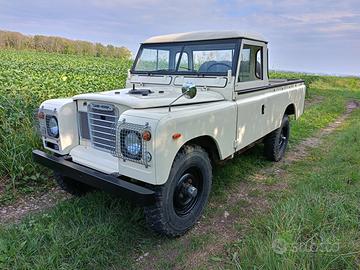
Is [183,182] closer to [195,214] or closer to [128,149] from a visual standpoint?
[195,214]

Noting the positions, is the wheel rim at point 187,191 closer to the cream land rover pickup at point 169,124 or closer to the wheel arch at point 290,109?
the cream land rover pickup at point 169,124

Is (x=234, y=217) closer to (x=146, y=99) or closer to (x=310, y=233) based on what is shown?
(x=310, y=233)

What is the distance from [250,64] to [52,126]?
9.13 ft

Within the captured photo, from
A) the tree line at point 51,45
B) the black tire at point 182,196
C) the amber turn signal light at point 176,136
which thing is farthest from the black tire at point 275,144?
the tree line at point 51,45

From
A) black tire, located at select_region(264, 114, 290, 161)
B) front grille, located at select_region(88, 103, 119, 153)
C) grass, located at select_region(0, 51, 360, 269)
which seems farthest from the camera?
black tire, located at select_region(264, 114, 290, 161)

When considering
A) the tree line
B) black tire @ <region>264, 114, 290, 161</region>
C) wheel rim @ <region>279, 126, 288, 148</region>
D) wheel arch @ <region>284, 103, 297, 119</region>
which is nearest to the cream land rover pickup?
black tire @ <region>264, 114, 290, 161</region>

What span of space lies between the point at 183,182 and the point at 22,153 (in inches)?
98.5

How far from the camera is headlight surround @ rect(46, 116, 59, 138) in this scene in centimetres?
328

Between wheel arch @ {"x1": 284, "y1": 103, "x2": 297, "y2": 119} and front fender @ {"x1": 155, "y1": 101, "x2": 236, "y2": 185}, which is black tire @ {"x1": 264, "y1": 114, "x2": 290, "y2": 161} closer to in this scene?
wheel arch @ {"x1": 284, "y1": 103, "x2": 297, "y2": 119}

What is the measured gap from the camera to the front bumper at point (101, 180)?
97.5 inches

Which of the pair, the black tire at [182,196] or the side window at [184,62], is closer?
the black tire at [182,196]

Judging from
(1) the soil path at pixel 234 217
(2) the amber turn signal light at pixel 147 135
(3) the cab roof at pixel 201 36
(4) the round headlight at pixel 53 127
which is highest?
(3) the cab roof at pixel 201 36

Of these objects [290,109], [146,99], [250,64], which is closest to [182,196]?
[146,99]

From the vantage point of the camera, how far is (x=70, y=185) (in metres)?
3.78
